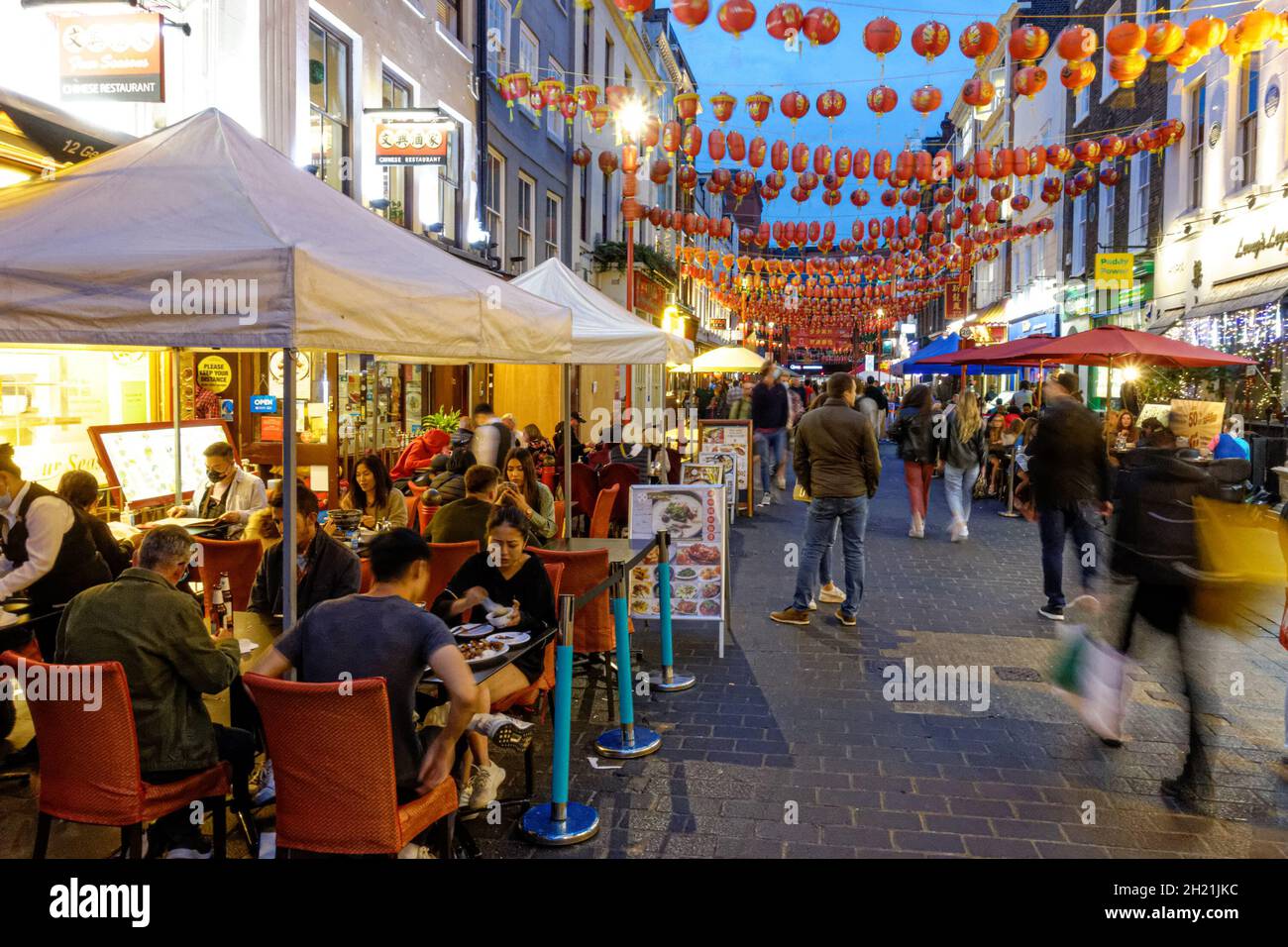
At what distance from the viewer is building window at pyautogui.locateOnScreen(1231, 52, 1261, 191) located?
658 inches

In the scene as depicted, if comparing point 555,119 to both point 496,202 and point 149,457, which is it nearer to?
point 496,202

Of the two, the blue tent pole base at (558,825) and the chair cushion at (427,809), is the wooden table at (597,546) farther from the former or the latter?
the chair cushion at (427,809)

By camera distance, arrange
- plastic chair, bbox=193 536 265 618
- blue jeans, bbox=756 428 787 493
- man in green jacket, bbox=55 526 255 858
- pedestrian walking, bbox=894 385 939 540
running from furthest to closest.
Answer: blue jeans, bbox=756 428 787 493, pedestrian walking, bbox=894 385 939 540, plastic chair, bbox=193 536 265 618, man in green jacket, bbox=55 526 255 858

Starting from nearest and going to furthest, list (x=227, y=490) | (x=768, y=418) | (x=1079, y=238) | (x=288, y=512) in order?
(x=288, y=512)
(x=227, y=490)
(x=768, y=418)
(x=1079, y=238)

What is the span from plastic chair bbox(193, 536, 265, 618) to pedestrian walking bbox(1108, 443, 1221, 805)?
16.6 feet

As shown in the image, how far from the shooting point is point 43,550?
5102 millimetres

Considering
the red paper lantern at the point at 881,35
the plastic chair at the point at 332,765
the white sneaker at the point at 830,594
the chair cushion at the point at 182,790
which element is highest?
the red paper lantern at the point at 881,35

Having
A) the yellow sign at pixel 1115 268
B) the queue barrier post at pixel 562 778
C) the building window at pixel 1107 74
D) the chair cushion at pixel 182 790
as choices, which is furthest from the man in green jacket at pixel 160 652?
the building window at pixel 1107 74

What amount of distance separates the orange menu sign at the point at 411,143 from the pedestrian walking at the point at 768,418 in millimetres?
5951

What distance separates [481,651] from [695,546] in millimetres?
3459

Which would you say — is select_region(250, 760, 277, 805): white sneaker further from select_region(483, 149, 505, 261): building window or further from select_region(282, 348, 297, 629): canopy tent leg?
select_region(483, 149, 505, 261): building window

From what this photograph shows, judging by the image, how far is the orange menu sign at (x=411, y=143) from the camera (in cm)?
1237

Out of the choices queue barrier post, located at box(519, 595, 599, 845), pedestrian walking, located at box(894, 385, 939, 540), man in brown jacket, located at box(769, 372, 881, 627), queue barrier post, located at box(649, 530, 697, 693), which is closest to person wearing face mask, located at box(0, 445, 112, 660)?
queue barrier post, located at box(519, 595, 599, 845)

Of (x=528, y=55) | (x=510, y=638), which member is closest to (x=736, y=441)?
(x=510, y=638)
